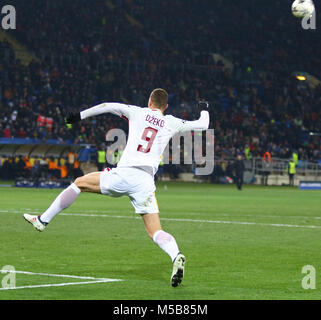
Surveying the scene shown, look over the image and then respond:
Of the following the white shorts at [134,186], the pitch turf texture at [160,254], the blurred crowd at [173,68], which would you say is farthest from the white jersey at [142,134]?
the blurred crowd at [173,68]

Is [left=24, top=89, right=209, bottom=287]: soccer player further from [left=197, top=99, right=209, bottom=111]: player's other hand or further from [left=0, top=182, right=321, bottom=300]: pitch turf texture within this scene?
[left=0, top=182, right=321, bottom=300]: pitch turf texture

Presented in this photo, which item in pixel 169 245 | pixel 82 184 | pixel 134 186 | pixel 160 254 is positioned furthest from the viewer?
pixel 160 254

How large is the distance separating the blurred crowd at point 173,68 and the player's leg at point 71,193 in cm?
3259

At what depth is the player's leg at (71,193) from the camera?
34.0ft

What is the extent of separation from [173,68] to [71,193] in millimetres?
48122

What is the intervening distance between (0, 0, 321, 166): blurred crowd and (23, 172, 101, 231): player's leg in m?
32.6

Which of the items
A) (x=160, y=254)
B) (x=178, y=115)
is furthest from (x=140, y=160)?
(x=178, y=115)

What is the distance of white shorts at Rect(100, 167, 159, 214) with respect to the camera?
10.1 m

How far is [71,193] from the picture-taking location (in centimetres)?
1051

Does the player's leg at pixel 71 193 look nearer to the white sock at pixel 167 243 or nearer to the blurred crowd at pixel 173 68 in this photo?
the white sock at pixel 167 243

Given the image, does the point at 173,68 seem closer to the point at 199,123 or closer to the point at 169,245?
the point at 199,123
